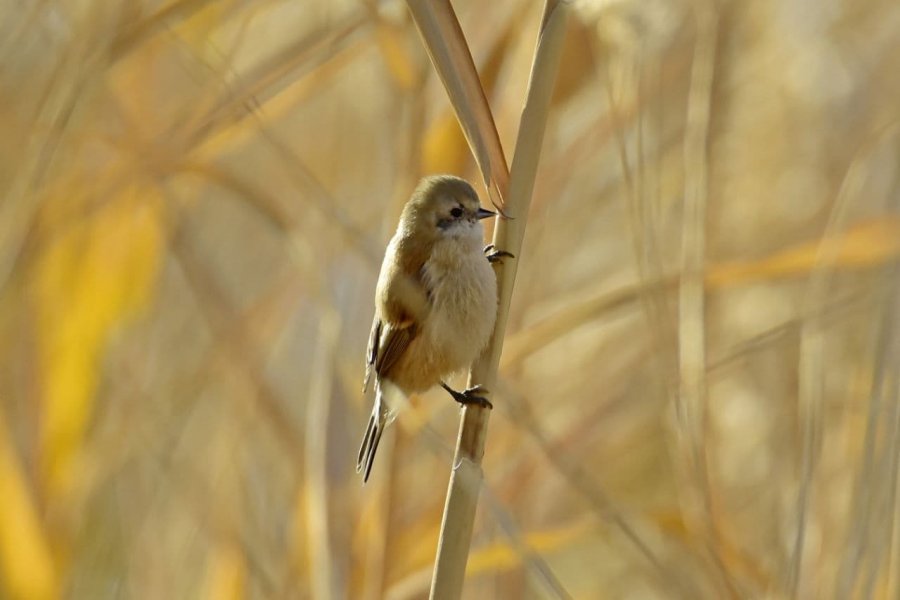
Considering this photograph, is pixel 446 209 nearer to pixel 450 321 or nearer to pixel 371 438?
pixel 450 321

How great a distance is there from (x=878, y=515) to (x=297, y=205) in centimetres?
88

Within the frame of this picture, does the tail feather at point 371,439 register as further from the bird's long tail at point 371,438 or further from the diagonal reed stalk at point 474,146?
the diagonal reed stalk at point 474,146

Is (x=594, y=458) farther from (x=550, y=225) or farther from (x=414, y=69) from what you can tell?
(x=414, y=69)

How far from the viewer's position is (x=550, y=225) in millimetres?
1817

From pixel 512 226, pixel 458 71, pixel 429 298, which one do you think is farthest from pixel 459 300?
pixel 458 71

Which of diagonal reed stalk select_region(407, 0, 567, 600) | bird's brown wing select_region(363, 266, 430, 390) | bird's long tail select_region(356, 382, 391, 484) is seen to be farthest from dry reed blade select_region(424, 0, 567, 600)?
bird's brown wing select_region(363, 266, 430, 390)

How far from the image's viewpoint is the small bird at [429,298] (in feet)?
4.97

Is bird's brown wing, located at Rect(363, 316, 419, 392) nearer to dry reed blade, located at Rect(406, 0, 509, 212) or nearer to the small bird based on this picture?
the small bird

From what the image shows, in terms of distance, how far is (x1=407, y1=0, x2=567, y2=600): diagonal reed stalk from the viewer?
3.17ft

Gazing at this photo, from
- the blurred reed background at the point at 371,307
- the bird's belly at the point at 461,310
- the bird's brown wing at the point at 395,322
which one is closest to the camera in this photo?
the blurred reed background at the point at 371,307

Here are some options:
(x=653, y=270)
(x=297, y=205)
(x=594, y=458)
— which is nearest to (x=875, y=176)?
(x=594, y=458)

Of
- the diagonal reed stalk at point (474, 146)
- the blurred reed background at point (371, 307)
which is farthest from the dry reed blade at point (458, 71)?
the blurred reed background at point (371, 307)

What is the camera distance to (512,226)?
1086 mm

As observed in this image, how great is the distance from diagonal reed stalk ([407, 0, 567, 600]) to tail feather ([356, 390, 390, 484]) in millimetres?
395
